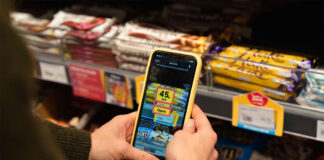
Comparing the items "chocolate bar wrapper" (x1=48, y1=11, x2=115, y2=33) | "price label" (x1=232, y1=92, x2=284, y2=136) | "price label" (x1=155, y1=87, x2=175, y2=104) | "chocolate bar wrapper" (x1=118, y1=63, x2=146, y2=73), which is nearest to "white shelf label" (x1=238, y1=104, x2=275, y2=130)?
"price label" (x1=232, y1=92, x2=284, y2=136)

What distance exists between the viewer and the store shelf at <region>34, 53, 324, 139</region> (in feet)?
2.62

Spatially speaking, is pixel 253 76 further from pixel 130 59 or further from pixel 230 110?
pixel 130 59

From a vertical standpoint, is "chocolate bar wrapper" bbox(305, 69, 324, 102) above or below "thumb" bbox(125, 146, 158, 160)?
above

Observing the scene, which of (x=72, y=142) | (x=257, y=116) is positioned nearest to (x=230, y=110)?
(x=257, y=116)

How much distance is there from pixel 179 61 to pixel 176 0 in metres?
0.67

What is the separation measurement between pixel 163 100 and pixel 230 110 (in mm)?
223

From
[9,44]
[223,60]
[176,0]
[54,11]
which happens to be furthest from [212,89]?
[54,11]

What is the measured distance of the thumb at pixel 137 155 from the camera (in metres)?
0.76

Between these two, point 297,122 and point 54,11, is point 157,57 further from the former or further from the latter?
point 54,11

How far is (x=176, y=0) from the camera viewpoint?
1.39 meters

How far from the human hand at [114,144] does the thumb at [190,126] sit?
124mm

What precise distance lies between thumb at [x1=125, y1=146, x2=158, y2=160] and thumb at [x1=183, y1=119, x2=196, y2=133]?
0.12 metres

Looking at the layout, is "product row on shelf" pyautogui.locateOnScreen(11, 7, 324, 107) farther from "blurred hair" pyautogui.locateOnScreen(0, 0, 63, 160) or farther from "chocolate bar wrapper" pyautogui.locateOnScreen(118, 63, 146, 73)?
"blurred hair" pyautogui.locateOnScreen(0, 0, 63, 160)

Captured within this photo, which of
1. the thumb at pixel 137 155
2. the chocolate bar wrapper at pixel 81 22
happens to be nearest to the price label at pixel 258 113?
the thumb at pixel 137 155
